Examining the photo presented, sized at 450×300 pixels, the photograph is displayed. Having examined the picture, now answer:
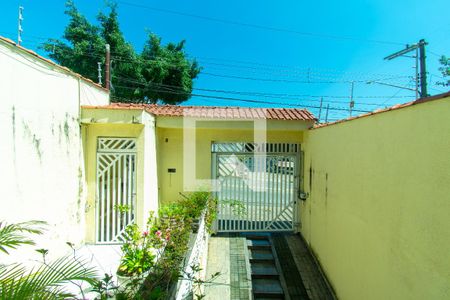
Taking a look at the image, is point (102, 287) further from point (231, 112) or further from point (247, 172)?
point (231, 112)

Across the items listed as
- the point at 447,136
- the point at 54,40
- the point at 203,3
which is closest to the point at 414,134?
the point at 447,136

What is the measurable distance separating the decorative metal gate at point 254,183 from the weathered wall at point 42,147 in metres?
4.70

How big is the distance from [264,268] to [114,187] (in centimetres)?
516

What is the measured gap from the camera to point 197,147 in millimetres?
9742

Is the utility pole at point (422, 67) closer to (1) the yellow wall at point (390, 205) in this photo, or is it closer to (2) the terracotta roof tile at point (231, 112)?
(2) the terracotta roof tile at point (231, 112)

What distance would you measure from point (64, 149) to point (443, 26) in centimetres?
1311

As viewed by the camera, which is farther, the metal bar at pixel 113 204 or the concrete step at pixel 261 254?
the concrete step at pixel 261 254

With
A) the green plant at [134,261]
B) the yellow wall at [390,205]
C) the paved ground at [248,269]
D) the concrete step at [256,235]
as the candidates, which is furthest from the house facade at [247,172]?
the green plant at [134,261]

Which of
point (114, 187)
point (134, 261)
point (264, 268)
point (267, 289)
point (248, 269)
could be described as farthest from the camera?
point (264, 268)

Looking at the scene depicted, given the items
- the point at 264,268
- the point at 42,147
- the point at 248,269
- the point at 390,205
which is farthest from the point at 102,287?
the point at 264,268

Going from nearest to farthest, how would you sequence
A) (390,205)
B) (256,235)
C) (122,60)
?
(390,205), (256,235), (122,60)

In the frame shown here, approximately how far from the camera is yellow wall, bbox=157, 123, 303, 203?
9.66m

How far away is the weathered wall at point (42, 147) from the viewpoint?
4.77 meters

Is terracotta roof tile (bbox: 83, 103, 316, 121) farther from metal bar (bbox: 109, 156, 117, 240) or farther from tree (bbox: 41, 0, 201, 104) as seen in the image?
tree (bbox: 41, 0, 201, 104)
